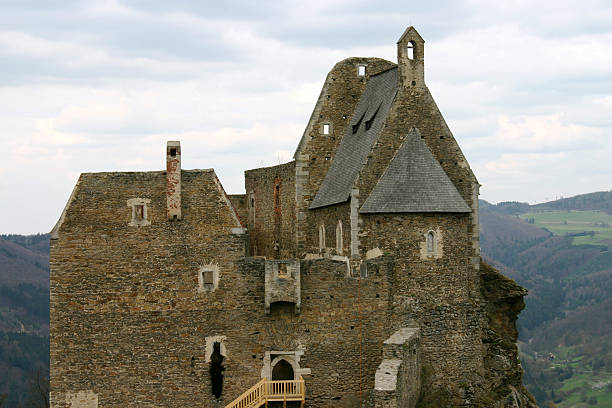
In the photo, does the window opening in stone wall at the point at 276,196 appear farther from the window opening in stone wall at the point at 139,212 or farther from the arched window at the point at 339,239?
the window opening in stone wall at the point at 139,212

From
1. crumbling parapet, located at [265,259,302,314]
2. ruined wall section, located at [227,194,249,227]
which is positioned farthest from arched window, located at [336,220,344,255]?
ruined wall section, located at [227,194,249,227]

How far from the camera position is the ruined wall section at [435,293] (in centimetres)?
3562

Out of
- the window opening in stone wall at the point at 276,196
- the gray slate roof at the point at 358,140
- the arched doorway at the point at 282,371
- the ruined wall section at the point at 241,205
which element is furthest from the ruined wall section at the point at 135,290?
the ruined wall section at the point at 241,205

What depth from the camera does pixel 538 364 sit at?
186 metres

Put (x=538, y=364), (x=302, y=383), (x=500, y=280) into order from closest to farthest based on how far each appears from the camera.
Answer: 1. (x=302, y=383)
2. (x=500, y=280)
3. (x=538, y=364)

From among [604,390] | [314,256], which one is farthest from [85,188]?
[604,390]

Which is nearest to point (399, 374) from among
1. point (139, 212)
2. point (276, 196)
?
point (139, 212)

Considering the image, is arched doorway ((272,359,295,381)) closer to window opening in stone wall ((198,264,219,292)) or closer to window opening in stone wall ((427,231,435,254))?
window opening in stone wall ((198,264,219,292))

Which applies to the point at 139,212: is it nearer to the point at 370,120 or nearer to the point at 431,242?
the point at 431,242

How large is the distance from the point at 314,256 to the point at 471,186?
31.1 feet

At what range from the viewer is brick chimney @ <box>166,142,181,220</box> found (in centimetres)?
3441

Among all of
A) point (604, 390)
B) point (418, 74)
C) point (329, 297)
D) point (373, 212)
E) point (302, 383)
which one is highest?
point (418, 74)

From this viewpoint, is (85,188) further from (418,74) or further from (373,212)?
(418,74)

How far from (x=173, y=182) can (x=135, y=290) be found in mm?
4624
